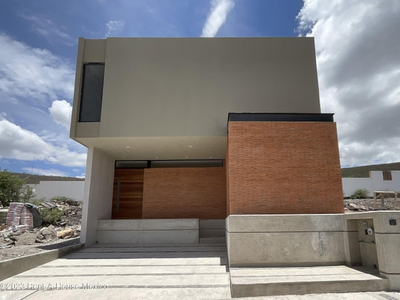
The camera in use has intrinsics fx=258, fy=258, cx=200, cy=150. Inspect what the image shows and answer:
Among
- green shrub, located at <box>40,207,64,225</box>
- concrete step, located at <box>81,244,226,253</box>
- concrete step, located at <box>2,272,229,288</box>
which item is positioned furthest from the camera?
green shrub, located at <box>40,207,64,225</box>

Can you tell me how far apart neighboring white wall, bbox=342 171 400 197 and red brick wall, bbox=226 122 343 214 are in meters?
18.7

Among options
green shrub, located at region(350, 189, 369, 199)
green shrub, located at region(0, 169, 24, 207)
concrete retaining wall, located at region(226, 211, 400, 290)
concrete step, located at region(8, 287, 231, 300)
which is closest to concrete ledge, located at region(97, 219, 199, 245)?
concrete retaining wall, located at region(226, 211, 400, 290)

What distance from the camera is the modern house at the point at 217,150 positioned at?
6770mm

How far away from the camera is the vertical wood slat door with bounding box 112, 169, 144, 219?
1340cm

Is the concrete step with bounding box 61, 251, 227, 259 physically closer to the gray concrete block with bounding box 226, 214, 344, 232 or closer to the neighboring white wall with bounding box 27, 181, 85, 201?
the gray concrete block with bounding box 226, 214, 344, 232

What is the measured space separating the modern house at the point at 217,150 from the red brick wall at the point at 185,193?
0.05 meters

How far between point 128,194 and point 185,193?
3025 millimetres

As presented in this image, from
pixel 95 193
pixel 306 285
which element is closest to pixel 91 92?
pixel 95 193

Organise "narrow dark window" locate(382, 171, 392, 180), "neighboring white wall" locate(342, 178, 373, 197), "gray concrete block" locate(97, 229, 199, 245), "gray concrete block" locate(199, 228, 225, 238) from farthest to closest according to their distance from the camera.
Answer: "narrow dark window" locate(382, 171, 392, 180) < "neighboring white wall" locate(342, 178, 373, 197) < "gray concrete block" locate(199, 228, 225, 238) < "gray concrete block" locate(97, 229, 199, 245)

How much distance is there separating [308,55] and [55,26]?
956cm

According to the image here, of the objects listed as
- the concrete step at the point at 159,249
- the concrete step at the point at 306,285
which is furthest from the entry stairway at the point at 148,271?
the concrete step at the point at 306,285

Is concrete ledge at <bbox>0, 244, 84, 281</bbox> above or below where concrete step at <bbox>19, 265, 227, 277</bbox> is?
above

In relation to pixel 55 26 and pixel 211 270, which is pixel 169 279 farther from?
pixel 55 26

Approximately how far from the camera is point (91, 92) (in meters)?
10.3
